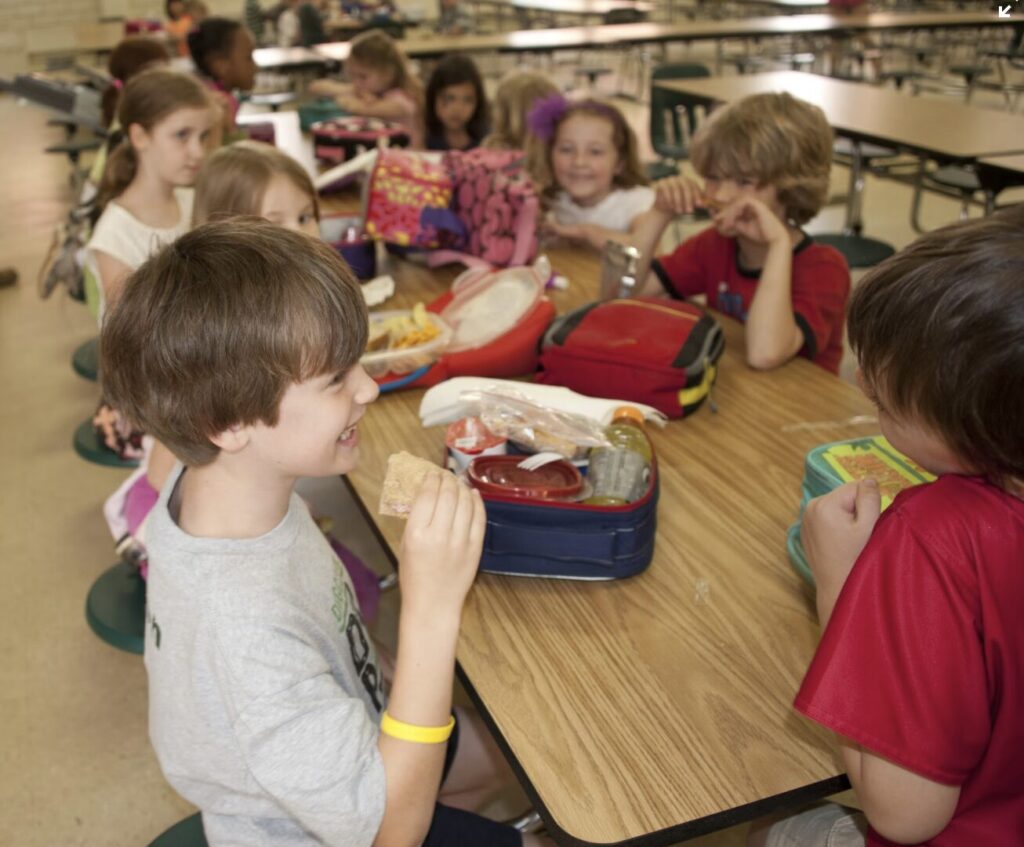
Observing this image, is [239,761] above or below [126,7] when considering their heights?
below

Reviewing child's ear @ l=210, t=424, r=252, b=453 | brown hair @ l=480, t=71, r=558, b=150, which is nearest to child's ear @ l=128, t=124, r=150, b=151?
brown hair @ l=480, t=71, r=558, b=150

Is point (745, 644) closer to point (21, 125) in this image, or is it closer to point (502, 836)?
point (502, 836)

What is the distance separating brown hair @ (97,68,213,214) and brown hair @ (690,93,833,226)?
4.57 feet

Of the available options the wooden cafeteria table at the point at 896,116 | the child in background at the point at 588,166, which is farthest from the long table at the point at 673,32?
the child in background at the point at 588,166

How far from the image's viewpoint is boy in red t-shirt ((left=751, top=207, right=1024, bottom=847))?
89cm

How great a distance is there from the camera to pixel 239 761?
3.61ft

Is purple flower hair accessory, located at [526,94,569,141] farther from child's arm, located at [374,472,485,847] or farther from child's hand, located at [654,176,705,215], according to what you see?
child's arm, located at [374,472,485,847]

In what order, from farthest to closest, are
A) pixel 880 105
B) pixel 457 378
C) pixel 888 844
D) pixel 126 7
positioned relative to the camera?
pixel 126 7 → pixel 880 105 → pixel 457 378 → pixel 888 844

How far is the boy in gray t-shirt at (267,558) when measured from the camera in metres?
1.00

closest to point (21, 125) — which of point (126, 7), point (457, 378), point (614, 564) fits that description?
point (126, 7)

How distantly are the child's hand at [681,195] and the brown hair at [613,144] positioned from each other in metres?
0.70

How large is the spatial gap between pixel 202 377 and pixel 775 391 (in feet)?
3.87

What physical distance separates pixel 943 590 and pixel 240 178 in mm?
1633

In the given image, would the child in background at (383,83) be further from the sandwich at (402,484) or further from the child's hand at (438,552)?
the child's hand at (438,552)
